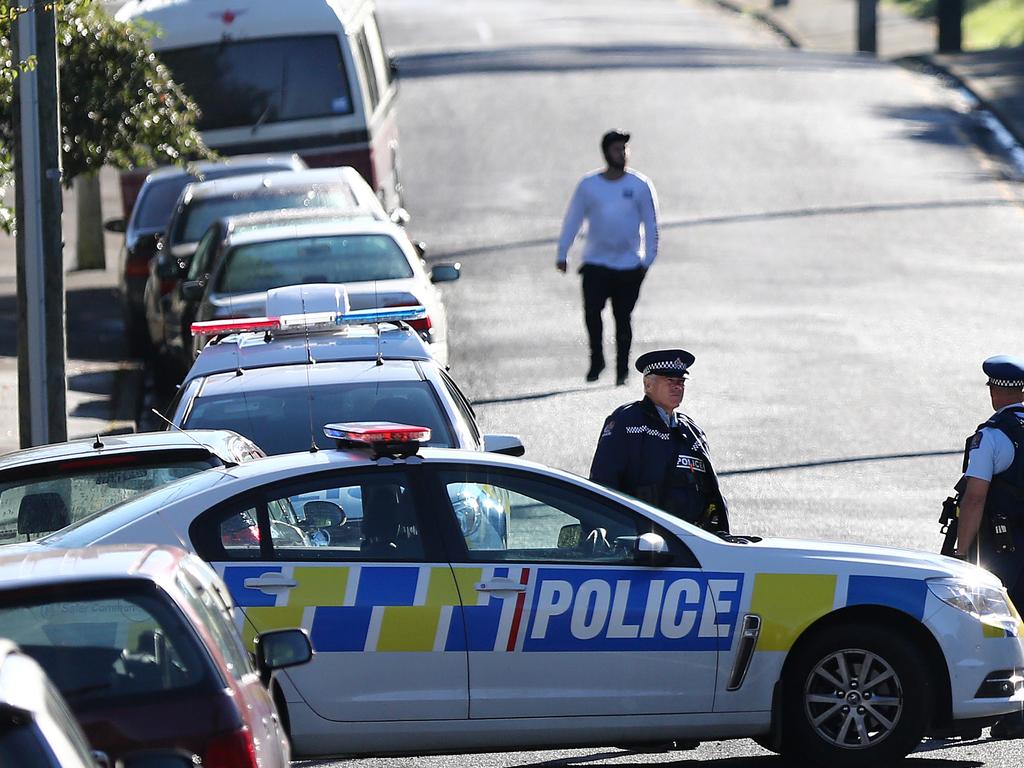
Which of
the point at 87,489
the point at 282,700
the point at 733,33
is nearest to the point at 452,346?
the point at 87,489

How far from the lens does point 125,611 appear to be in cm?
500

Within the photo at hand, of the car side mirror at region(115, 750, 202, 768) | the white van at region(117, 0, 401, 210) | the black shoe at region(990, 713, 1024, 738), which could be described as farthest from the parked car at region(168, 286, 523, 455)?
the white van at region(117, 0, 401, 210)

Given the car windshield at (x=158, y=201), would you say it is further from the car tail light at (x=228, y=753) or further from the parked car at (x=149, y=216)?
the car tail light at (x=228, y=753)

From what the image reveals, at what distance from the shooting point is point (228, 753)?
16.4 feet

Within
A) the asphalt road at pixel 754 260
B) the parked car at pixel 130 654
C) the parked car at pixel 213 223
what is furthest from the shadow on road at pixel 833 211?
the parked car at pixel 130 654

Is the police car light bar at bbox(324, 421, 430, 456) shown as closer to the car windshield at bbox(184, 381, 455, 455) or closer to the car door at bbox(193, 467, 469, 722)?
the car door at bbox(193, 467, 469, 722)

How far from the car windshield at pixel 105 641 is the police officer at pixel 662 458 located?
375cm

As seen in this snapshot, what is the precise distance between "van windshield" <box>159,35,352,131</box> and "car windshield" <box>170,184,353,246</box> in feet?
12.1

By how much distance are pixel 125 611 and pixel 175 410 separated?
16.8 ft

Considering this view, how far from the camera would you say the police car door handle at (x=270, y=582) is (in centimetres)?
718

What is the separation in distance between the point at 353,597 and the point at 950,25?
31612mm

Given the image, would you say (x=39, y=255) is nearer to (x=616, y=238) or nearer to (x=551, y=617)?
(x=616, y=238)

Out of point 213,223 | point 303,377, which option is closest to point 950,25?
point 213,223

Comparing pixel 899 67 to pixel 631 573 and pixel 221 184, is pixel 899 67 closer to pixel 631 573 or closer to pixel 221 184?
pixel 221 184
